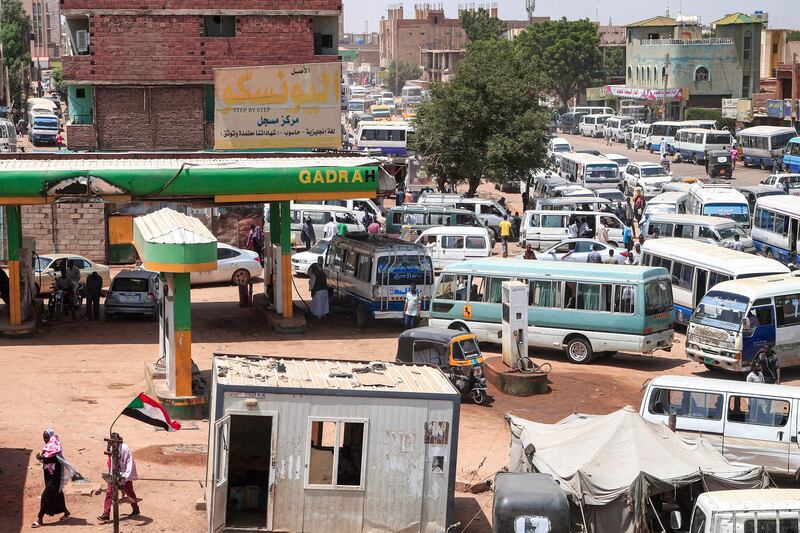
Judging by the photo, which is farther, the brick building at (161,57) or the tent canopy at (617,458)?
the brick building at (161,57)

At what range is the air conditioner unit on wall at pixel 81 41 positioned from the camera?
42.2 metres

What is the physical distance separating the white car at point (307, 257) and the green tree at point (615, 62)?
99998 millimetres

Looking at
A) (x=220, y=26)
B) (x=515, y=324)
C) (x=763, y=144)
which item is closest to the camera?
(x=515, y=324)

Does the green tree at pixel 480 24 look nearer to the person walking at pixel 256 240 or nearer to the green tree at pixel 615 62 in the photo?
the green tree at pixel 615 62

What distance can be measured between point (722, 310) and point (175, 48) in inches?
909

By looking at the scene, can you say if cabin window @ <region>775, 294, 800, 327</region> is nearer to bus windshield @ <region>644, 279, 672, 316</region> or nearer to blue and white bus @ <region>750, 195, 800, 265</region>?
bus windshield @ <region>644, 279, 672, 316</region>

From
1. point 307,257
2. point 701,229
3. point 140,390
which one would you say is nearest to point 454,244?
point 307,257

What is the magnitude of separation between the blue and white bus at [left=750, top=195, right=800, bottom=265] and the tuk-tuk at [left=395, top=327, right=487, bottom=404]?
52.2ft

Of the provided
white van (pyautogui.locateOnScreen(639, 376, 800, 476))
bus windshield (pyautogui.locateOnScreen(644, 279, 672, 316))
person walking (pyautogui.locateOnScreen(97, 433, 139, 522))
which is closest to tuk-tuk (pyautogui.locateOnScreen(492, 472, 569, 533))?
white van (pyautogui.locateOnScreen(639, 376, 800, 476))

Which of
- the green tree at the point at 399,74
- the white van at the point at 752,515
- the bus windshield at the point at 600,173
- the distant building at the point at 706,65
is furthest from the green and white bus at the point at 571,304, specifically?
the green tree at the point at 399,74

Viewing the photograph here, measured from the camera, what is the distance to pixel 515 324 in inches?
979

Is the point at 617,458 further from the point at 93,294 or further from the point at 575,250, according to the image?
the point at 575,250

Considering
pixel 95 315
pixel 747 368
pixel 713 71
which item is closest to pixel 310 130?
pixel 95 315

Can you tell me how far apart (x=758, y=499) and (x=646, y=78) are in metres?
93.0
